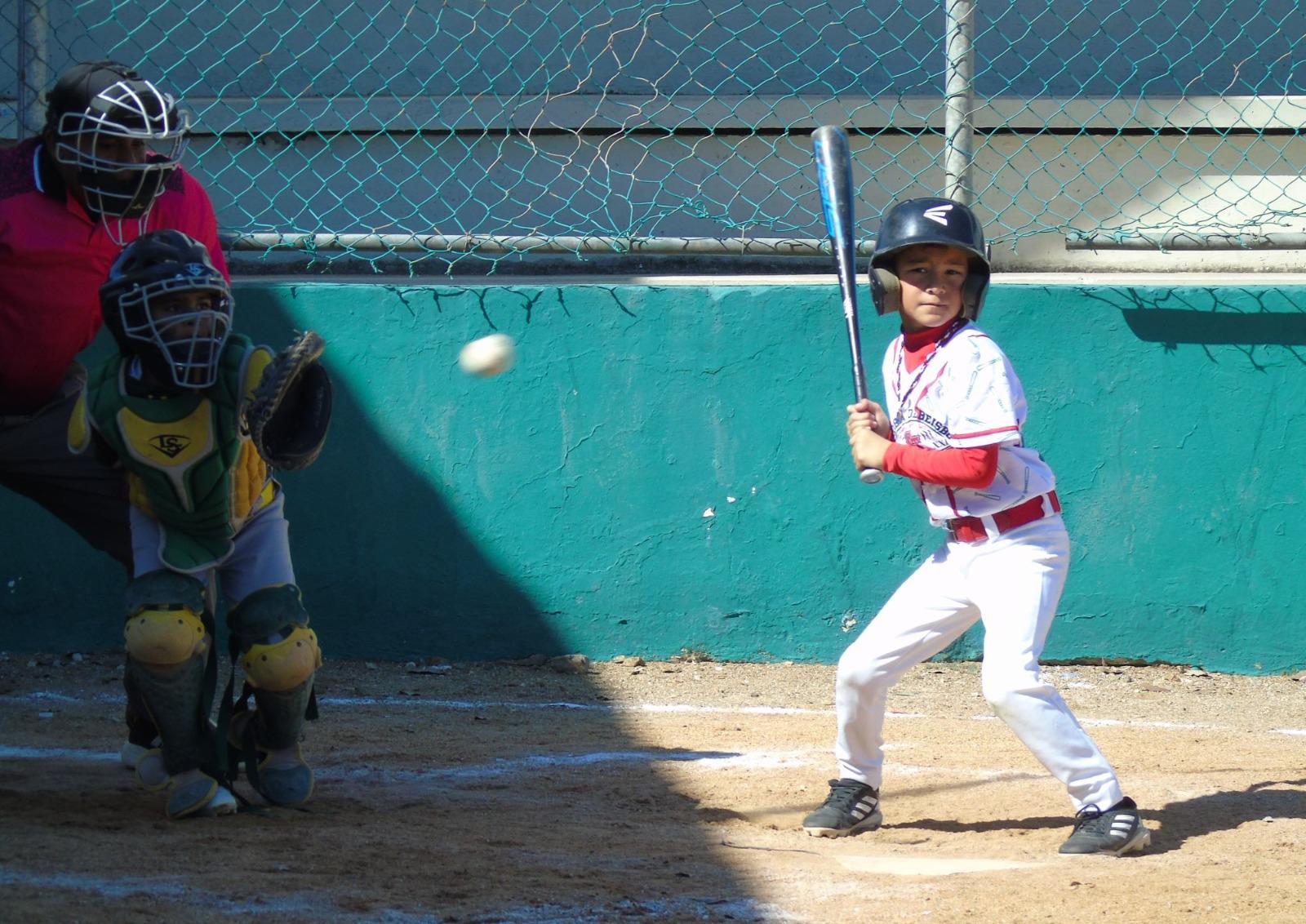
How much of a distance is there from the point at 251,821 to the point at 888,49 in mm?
4721

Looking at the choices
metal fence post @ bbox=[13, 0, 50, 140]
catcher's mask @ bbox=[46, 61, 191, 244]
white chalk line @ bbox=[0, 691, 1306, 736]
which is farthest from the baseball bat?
metal fence post @ bbox=[13, 0, 50, 140]

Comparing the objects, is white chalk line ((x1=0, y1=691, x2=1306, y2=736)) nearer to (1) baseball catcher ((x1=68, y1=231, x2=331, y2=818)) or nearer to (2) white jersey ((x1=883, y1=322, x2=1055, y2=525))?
(1) baseball catcher ((x1=68, y1=231, x2=331, y2=818))

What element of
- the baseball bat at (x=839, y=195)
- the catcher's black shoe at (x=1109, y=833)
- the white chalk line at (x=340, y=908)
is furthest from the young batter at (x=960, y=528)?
the white chalk line at (x=340, y=908)

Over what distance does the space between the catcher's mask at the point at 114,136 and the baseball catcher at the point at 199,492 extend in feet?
1.13

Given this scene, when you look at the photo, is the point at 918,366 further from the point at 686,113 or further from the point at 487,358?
the point at 686,113

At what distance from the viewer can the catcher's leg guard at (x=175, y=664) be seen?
11.0 feet

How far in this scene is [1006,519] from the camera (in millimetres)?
A: 3490

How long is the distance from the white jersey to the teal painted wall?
1.83 m

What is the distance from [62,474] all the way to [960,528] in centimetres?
234

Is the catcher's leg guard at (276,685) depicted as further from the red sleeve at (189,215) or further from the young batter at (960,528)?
the young batter at (960,528)

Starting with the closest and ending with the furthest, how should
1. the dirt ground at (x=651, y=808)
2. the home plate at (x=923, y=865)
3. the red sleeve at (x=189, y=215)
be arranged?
the dirt ground at (x=651, y=808) < the home plate at (x=923, y=865) < the red sleeve at (x=189, y=215)

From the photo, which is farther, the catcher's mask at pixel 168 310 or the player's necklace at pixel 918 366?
the player's necklace at pixel 918 366

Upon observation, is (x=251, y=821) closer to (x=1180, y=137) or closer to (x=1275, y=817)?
(x=1275, y=817)

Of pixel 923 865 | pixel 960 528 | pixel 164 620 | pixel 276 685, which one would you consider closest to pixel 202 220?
pixel 164 620
